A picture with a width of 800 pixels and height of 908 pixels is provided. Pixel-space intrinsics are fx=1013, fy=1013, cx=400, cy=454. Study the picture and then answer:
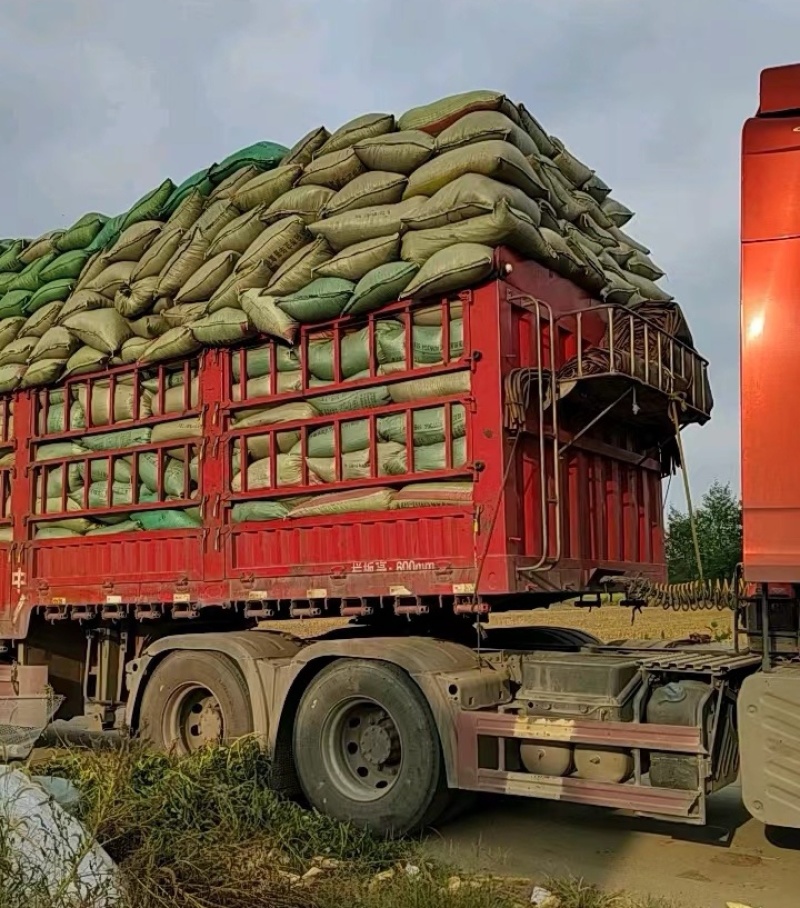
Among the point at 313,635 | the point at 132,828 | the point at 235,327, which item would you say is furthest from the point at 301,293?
the point at 132,828

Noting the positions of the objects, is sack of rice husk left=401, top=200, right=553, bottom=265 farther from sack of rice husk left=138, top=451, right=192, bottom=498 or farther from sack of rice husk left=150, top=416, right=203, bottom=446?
sack of rice husk left=138, top=451, right=192, bottom=498

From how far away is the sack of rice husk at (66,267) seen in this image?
27.4 ft

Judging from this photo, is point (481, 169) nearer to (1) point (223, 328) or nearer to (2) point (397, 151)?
(2) point (397, 151)

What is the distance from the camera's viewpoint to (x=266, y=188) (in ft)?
23.0

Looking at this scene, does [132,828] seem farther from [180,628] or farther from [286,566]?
[180,628]

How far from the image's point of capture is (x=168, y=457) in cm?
721

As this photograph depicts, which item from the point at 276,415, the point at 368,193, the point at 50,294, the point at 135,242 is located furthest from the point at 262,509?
the point at 50,294

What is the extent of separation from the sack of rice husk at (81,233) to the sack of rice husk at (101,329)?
3.50 ft

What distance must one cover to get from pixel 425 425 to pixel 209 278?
211cm

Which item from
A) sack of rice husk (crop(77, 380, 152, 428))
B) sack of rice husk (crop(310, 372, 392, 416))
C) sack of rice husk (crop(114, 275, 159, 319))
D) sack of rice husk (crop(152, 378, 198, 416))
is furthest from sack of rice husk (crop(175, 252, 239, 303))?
sack of rice husk (crop(310, 372, 392, 416))

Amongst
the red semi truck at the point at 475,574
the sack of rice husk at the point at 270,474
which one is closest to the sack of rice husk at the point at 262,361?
the red semi truck at the point at 475,574

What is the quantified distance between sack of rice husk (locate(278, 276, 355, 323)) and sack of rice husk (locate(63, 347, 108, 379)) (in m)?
1.90

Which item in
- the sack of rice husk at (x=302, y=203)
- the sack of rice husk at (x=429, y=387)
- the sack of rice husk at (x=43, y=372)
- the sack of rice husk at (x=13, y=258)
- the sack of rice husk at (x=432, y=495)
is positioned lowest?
the sack of rice husk at (x=432, y=495)

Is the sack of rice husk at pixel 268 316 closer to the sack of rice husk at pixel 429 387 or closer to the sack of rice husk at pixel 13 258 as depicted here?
the sack of rice husk at pixel 429 387
